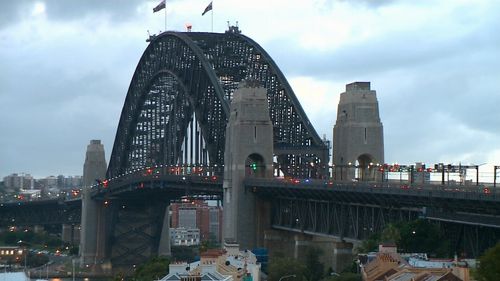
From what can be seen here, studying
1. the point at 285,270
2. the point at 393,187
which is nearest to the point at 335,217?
the point at 393,187

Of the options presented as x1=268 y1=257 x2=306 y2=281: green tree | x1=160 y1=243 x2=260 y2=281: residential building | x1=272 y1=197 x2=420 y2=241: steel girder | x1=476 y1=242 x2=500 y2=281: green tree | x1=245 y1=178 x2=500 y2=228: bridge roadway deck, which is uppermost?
x1=245 y1=178 x2=500 y2=228: bridge roadway deck

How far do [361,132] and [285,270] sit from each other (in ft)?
140

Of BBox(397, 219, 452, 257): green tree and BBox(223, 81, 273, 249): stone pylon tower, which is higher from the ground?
BBox(223, 81, 273, 249): stone pylon tower

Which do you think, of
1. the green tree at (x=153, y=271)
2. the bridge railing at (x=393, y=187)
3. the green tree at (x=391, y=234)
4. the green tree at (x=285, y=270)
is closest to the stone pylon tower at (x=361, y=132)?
the bridge railing at (x=393, y=187)

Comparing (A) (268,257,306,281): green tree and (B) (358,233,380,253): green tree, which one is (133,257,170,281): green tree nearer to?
(A) (268,257,306,281): green tree

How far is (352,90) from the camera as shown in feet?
534

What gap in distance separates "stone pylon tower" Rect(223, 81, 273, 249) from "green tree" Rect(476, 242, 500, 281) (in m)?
76.3

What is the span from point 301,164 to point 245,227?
19212 millimetres

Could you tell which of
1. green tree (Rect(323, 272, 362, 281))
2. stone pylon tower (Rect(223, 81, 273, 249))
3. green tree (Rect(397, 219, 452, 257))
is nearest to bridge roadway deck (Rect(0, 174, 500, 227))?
green tree (Rect(397, 219, 452, 257))

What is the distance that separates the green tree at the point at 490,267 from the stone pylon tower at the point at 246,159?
250 feet

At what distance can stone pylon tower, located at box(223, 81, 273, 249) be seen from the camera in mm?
161500

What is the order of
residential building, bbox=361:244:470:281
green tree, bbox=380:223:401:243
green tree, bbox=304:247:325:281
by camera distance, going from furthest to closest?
green tree, bbox=304:247:325:281 → green tree, bbox=380:223:401:243 → residential building, bbox=361:244:470:281

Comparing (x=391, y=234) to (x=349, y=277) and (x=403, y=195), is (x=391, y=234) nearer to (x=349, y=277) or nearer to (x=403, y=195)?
(x=403, y=195)

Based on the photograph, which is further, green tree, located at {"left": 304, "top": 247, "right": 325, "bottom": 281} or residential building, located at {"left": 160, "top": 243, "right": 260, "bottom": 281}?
green tree, located at {"left": 304, "top": 247, "right": 325, "bottom": 281}
